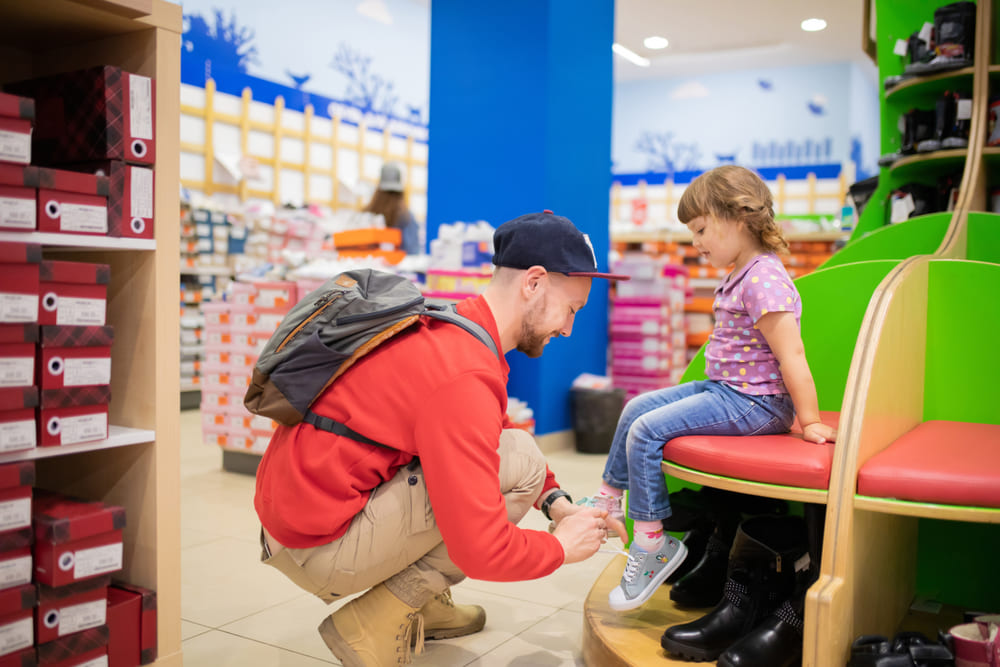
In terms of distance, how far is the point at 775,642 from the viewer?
5.99ft

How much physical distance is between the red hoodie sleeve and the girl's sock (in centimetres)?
58

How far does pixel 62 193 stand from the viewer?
5.62 feet

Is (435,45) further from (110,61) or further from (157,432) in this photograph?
(157,432)

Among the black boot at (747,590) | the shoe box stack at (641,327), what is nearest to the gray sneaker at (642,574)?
the black boot at (747,590)

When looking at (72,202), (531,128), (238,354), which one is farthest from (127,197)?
(531,128)

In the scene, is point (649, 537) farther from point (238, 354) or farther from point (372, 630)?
point (238, 354)

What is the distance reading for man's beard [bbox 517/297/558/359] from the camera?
1.78m

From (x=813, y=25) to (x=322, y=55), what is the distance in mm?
6057

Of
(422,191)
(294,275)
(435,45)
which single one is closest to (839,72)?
(422,191)

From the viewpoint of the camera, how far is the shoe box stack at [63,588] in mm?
1627

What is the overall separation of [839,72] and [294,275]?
10.6m

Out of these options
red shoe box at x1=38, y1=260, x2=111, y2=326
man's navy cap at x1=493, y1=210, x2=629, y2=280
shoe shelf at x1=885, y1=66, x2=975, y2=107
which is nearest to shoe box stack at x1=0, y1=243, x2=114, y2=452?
red shoe box at x1=38, y1=260, x2=111, y2=326

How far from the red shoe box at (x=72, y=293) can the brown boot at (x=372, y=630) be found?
0.83 m

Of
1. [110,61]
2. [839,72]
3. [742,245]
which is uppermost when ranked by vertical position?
[839,72]
